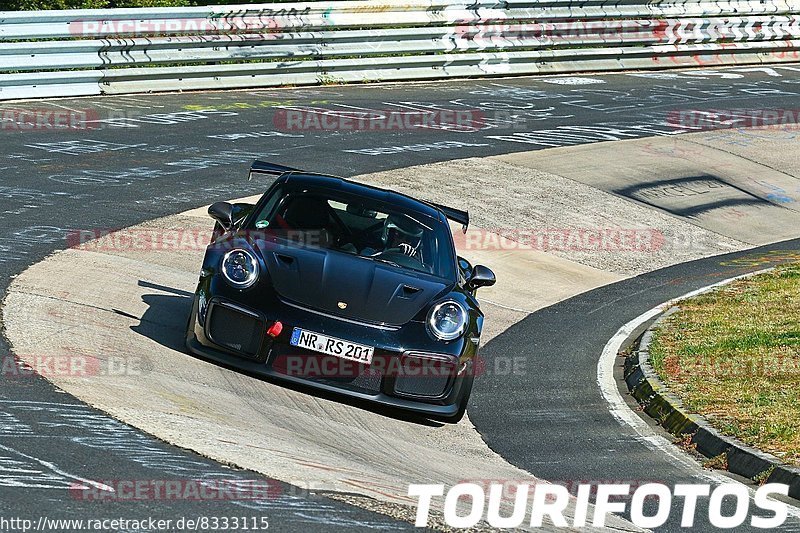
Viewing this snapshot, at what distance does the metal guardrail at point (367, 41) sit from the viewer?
59.1 feet

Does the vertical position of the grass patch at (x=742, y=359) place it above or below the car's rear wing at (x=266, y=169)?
below

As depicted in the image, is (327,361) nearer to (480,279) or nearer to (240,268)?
(240,268)

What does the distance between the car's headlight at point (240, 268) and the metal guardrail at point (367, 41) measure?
33.9 feet

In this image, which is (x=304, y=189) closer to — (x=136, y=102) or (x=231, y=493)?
(x=231, y=493)

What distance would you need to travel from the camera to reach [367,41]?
22.0 meters

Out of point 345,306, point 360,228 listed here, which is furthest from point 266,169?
point 345,306

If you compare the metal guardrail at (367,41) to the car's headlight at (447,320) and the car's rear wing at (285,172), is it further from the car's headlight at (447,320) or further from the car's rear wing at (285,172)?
the car's headlight at (447,320)

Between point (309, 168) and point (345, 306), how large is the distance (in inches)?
319

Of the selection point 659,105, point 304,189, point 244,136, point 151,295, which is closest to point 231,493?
point 304,189

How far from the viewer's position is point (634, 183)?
58.3 ft

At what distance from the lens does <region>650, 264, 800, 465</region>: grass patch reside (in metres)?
8.17

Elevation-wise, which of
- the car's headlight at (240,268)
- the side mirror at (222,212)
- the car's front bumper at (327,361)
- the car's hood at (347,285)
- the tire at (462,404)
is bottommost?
the tire at (462,404)

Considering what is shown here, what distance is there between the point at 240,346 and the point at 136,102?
37.6ft

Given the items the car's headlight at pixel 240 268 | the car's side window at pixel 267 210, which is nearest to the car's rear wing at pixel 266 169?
the car's side window at pixel 267 210
